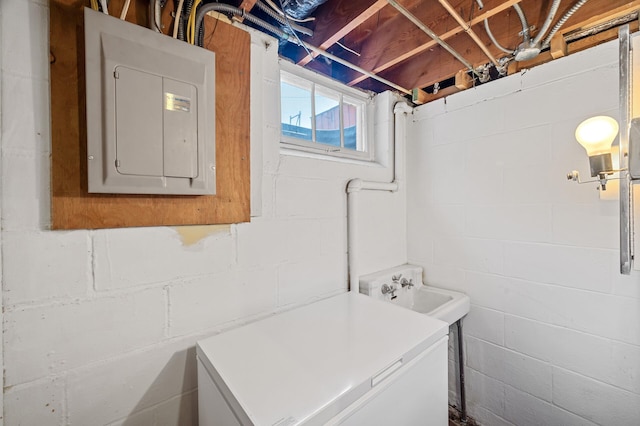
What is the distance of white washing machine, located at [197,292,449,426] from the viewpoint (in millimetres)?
667

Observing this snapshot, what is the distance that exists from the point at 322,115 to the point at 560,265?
5.01 ft

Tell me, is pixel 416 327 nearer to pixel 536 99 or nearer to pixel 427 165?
pixel 427 165

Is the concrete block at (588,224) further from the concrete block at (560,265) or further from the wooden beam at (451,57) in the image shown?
the wooden beam at (451,57)

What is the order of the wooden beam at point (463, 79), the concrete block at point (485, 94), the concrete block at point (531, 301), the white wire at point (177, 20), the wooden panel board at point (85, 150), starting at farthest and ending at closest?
the wooden beam at point (463, 79), the concrete block at point (485, 94), the concrete block at point (531, 301), the white wire at point (177, 20), the wooden panel board at point (85, 150)

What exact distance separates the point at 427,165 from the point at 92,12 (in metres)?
1.79

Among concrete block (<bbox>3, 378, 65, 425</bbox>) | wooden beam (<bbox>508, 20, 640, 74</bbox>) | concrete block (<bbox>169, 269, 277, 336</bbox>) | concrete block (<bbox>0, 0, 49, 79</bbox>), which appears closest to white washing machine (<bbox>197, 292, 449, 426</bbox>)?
concrete block (<bbox>169, 269, 277, 336</bbox>)

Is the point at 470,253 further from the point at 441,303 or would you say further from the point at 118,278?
the point at 118,278

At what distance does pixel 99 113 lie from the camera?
776mm

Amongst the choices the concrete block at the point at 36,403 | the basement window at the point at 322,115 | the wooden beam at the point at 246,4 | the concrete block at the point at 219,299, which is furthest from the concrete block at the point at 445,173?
the concrete block at the point at 36,403

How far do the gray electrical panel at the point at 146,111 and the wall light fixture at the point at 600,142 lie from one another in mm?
1519

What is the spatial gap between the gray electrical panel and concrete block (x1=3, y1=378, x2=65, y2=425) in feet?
1.92

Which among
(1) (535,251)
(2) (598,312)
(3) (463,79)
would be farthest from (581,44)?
(2) (598,312)

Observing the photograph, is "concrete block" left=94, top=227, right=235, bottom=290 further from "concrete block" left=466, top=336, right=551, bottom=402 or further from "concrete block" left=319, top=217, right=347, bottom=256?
"concrete block" left=466, top=336, right=551, bottom=402

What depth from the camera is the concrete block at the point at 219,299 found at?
0.99m
